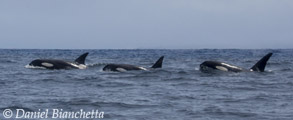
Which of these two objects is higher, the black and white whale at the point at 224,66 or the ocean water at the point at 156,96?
the black and white whale at the point at 224,66

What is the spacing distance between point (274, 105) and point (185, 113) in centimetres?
286

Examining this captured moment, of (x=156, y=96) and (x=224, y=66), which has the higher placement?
(x=224, y=66)

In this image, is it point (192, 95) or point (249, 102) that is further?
point (192, 95)

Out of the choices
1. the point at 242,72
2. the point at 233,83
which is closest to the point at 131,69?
the point at 242,72

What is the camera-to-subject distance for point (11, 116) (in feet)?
40.9

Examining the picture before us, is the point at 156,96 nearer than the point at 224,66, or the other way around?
the point at 156,96

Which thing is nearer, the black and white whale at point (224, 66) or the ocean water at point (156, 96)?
the ocean water at point (156, 96)

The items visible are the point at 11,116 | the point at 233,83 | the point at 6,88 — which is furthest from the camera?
the point at 233,83

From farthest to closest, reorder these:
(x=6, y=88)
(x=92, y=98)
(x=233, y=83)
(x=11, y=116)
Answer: (x=233, y=83), (x=6, y=88), (x=92, y=98), (x=11, y=116)

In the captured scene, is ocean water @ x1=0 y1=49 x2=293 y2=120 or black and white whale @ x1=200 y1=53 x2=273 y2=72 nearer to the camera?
ocean water @ x1=0 y1=49 x2=293 y2=120

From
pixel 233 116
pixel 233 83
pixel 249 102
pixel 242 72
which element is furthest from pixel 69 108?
pixel 242 72

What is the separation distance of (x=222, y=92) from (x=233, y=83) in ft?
10.1

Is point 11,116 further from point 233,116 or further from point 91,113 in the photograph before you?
point 233,116

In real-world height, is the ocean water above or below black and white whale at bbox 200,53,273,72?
below
